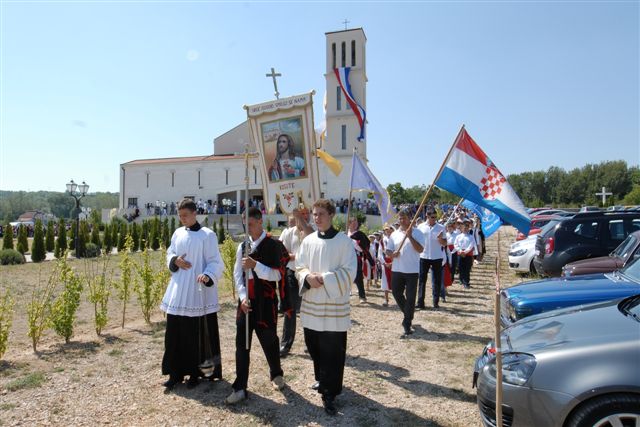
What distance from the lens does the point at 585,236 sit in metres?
11.0

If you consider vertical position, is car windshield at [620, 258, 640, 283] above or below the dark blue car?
above

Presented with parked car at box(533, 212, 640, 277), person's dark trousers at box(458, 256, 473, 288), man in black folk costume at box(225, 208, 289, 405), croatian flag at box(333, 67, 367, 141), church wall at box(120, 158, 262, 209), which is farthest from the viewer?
church wall at box(120, 158, 262, 209)

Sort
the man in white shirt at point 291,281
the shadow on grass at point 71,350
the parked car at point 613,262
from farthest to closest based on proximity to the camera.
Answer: the parked car at point 613,262
the shadow on grass at point 71,350
the man in white shirt at point 291,281

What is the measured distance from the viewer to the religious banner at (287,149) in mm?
5754

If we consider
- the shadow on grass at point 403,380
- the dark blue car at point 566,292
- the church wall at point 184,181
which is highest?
the church wall at point 184,181

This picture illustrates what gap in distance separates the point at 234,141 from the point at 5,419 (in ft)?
195

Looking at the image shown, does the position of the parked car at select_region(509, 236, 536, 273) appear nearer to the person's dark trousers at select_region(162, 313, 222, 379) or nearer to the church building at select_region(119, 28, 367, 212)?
the person's dark trousers at select_region(162, 313, 222, 379)

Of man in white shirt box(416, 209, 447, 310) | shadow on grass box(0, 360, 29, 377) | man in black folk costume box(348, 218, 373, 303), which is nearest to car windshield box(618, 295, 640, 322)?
Result: man in white shirt box(416, 209, 447, 310)

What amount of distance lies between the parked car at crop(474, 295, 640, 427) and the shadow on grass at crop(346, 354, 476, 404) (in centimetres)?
135

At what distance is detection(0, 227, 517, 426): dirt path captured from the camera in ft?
14.9

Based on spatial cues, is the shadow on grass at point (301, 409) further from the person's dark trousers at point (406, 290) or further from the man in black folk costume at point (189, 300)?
the person's dark trousers at point (406, 290)

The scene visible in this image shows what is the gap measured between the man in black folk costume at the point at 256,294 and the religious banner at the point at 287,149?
30.1 inches

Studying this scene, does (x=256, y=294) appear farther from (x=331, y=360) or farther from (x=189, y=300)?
(x=331, y=360)

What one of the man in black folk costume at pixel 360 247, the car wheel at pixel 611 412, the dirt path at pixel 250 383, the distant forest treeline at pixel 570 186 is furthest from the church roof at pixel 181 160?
the car wheel at pixel 611 412
